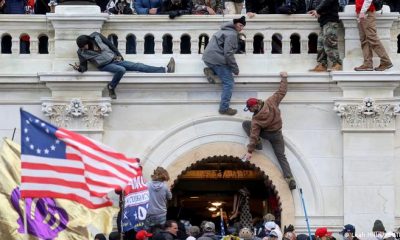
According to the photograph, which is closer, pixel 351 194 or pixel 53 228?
pixel 53 228

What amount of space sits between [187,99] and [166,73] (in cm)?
64

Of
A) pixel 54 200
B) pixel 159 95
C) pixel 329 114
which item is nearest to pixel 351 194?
pixel 329 114

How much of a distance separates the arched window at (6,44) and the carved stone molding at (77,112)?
4.53 feet

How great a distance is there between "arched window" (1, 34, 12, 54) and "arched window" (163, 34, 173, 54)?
286 centimetres

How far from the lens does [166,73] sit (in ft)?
127

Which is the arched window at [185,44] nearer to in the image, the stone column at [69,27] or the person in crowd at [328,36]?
the stone column at [69,27]

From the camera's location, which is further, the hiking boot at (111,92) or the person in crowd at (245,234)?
the hiking boot at (111,92)

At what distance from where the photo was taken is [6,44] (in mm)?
39406

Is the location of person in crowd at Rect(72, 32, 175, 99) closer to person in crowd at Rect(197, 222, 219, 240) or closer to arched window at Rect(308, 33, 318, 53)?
person in crowd at Rect(197, 222, 219, 240)

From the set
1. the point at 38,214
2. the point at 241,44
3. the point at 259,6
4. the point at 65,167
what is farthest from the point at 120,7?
the point at 65,167

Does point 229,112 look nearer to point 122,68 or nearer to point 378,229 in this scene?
point 122,68

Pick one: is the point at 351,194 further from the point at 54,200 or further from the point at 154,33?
the point at 54,200

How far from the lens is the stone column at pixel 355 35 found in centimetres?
3866

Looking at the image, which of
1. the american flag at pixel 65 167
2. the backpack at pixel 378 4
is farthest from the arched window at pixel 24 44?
the american flag at pixel 65 167
